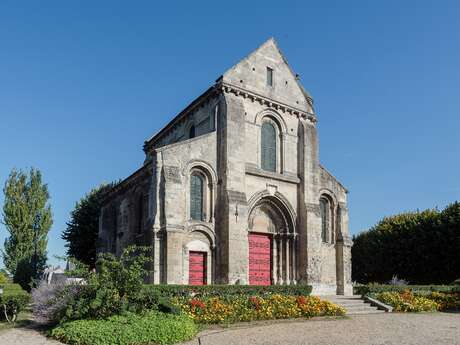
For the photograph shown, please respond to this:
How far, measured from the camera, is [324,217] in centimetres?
2570

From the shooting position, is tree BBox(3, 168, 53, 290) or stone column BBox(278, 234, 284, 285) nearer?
stone column BBox(278, 234, 284, 285)

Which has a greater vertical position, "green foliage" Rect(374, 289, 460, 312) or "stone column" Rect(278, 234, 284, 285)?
"stone column" Rect(278, 234, 284, 285)

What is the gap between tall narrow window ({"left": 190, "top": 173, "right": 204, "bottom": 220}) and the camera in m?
20.7

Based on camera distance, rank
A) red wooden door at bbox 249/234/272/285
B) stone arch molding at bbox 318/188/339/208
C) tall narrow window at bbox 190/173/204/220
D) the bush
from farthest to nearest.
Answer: stone arch molding at bbox 318/188/339/208 < red wooden door at bbox 249/234/272/285 < tall narrow window at bbox 190/173/204/220 < the bush

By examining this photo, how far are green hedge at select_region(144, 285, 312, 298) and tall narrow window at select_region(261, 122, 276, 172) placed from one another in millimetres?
7134

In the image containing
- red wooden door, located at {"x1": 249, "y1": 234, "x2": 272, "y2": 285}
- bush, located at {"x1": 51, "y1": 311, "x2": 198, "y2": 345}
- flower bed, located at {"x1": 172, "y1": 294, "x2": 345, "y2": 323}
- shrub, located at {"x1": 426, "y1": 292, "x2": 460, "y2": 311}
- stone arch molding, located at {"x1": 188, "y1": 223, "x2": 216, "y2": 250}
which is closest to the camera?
bush, located at {"x1": 51, "y1": 311, "x2": 198, "y2": 345}

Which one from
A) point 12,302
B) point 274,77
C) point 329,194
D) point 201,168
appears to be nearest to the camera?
point 12,302

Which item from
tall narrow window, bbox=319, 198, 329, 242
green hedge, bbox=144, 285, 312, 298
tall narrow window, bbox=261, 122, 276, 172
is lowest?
green hedge, bbox=144, 285, 312, 298

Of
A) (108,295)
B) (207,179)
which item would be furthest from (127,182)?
(108,295)

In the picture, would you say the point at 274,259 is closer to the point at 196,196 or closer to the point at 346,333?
the point at 196,196

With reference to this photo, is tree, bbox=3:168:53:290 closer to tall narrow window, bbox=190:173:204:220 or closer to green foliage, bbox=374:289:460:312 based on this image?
tall narrow window, bbox=190:173:204:220

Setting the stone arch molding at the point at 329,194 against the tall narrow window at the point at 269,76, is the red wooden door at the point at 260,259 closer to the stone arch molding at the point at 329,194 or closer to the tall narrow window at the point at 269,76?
the stone arch molding at the point at 329,194

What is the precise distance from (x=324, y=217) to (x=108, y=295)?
1603 centimetres

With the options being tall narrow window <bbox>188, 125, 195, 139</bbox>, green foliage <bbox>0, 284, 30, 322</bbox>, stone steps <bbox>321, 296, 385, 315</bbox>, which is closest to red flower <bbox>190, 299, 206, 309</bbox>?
green foliage <bbox>0, 284, 30, 322</bbox>
